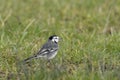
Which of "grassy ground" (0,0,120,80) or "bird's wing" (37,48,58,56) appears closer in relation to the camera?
"grassy ground" (0,0,120,80)

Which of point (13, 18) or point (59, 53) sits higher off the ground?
point (13, 18)

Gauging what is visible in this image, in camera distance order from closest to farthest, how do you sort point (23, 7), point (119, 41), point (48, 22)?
point (119, 41) → point (48, 22) → point (23, 7)

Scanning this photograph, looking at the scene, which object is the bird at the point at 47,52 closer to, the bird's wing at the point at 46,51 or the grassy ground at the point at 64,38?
the bird's wing at the point at 46,51

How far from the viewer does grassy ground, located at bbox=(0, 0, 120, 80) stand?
21.6 feet

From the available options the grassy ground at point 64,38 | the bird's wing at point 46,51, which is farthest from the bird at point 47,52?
the grassy ground at point 64,38

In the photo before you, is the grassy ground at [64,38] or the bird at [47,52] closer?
the grassy ground at [64,38]

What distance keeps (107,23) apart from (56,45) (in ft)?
10.2

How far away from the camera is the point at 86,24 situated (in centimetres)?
1064

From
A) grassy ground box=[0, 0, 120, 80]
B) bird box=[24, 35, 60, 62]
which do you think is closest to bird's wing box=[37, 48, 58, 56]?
bird box=[24, 35, 60, 62]

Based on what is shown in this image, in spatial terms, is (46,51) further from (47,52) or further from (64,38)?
(64,38)

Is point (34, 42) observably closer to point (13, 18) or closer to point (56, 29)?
point (56, 29)

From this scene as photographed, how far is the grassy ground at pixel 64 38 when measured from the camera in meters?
6.59

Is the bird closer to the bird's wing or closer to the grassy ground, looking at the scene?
the bird's wing

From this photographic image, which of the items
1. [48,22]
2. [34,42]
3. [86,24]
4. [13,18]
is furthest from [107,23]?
[34,42]
